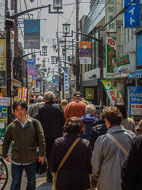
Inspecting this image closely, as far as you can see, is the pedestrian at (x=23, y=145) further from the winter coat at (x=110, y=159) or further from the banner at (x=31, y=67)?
the banner at (x=31, y=67)

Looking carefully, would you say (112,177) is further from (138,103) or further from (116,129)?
(138,103)

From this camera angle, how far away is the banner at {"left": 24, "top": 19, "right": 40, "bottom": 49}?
17172mm

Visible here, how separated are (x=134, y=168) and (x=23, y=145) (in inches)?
92.3

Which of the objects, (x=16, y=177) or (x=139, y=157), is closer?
(x=139, y=157)

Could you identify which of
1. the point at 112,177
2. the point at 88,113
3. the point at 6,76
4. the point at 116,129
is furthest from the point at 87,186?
the point at 6,76

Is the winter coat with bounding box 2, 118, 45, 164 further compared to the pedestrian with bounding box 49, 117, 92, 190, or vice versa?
the winter coat with bounding box 2, 118, 45, 164

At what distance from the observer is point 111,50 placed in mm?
18609

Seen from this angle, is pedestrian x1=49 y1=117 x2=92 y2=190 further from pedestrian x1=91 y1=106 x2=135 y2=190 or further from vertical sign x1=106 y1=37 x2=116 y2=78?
vertical sign x1=106 y1=37 x2=116 y2=78

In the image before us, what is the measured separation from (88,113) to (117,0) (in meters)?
14.7

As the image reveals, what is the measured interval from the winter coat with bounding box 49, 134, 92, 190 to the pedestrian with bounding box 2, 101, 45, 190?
0.86 m

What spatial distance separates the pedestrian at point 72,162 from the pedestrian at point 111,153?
0.14 meters

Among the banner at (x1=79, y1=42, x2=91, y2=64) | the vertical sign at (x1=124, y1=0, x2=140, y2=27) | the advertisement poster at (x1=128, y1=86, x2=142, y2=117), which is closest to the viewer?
the advertisement poster at (x1=128, y1=86, x2=142, y2=117)

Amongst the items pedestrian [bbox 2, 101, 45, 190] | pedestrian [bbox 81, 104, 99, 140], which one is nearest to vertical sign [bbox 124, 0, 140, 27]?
pedestrian [bbox 81, 104, 99, 140]

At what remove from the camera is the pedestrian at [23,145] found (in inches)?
188
